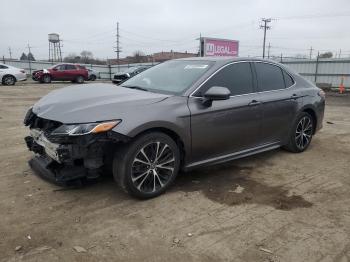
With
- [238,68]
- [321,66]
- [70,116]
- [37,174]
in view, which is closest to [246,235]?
[70,116]

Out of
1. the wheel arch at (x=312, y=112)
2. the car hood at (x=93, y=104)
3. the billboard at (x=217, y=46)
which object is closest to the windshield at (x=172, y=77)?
the car hood at (x=93, y=104)

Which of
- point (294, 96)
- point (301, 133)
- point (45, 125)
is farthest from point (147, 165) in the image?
point (301, 133)

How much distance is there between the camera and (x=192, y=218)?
11.5ft

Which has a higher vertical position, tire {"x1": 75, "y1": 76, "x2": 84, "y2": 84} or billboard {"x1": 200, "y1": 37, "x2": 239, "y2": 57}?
billboard {"x1": 200, "y1": 37, "x2": 239, "y2": 57}

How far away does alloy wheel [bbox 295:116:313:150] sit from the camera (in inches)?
228

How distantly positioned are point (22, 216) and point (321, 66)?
2468 cm

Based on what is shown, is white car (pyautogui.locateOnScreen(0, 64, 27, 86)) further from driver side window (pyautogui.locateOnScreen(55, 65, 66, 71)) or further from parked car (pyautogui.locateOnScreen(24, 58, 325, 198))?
parked car (pyautogui.locateOnScreen(24, 58, 325, 198))

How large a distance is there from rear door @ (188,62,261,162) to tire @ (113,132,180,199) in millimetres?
368

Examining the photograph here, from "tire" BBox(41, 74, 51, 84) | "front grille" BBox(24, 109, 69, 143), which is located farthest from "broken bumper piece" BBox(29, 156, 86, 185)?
"tire" BBox(41, 74, 51, 84)

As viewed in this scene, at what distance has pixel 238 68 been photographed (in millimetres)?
4824

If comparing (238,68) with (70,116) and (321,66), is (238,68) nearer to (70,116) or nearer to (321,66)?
(70,116)

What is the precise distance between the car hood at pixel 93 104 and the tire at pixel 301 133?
2621 mm

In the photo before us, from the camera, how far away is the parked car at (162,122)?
11.8 feet

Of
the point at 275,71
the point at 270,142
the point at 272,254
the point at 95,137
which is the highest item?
the point at 275,71
